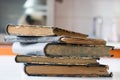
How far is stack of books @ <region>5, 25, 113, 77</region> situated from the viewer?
17.6 inches

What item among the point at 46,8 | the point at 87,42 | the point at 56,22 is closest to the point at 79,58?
the point at 87,42

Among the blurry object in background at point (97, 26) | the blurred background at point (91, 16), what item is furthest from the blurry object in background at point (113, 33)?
the blurry object in background at point (97, 26)

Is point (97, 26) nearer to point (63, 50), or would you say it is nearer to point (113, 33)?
point (113, 33)

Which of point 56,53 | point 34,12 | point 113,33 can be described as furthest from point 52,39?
point 113,33

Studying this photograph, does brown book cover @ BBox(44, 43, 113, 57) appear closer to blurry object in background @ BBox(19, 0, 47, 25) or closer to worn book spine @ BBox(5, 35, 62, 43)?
worn book spine @ BBox(5, 35, 62, 43)

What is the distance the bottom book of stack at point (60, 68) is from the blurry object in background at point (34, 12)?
176 centimetres

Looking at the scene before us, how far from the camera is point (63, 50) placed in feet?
1.48

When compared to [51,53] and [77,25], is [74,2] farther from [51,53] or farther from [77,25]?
[51,53]

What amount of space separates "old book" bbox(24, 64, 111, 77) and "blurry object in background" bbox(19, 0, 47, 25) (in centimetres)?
176

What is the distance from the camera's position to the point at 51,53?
0.44 metres

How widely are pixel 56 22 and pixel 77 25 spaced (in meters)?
0.20

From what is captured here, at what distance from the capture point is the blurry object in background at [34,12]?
7.29 ft

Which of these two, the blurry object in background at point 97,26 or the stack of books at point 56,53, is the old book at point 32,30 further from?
the blurry object in background at point 97,26

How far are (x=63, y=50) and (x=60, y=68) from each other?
3cm
